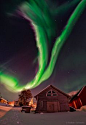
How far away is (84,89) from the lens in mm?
24922

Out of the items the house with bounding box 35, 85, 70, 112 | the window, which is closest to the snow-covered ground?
the house with bounding box 35, 85, 70, 112

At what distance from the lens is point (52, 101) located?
18.6 m

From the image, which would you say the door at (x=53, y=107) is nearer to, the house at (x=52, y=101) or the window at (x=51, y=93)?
the house at (x=52, y=101)

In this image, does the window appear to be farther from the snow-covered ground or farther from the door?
the snow-covered ground

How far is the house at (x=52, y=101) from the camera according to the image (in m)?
17.8

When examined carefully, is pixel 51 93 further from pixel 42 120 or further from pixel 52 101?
pixel 42 120

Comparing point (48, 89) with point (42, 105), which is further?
point (48, 89)

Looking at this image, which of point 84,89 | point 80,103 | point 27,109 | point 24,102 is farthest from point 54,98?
point 24,102

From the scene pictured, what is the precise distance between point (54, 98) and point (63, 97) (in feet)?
6.99

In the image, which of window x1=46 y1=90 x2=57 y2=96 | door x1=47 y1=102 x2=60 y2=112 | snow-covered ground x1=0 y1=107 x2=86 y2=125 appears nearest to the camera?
snow-covered ground x1=0 y1=107 x2=86 y2=125

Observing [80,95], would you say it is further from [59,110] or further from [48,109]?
[48,109]

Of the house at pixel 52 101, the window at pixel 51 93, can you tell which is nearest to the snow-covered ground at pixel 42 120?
the house at pixel 52 101

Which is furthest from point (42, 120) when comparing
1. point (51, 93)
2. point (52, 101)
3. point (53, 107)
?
point (51, 93)

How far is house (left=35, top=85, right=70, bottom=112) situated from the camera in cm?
1780
